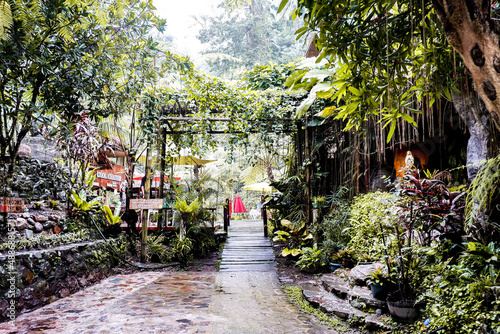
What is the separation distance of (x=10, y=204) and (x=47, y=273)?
1097 mm

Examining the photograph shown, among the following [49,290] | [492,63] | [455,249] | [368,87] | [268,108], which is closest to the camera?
[492,63]

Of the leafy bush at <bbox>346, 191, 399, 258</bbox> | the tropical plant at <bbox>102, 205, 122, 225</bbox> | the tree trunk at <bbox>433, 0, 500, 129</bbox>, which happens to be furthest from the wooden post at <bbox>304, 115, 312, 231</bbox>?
the tree trunk at <bbox>433, 0, 500, 129</bbox>

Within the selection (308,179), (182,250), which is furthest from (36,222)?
(308,179)

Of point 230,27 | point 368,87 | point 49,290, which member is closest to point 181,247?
point 49,290

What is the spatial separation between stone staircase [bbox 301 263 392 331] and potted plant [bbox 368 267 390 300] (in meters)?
0.07

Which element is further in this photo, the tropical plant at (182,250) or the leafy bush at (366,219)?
the tropical plant at (182,250)

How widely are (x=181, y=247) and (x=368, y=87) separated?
672 centimetres

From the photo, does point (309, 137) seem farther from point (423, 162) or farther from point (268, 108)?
point (423, 162)

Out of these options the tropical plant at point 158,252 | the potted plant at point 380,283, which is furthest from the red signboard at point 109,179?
the potted plant at point 380,283

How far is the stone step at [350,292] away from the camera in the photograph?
3.82 m

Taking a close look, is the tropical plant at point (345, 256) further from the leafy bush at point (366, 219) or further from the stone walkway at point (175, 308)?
the stone walkway at point (175, 308)

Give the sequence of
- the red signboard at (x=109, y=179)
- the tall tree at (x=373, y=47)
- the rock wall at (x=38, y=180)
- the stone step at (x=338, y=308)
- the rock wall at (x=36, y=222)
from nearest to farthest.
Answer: the tall tree at (x=373, y=47) < the stone step at (x=338, y=308) < the rock wall at (x=36, y=222) < the rock wall at (x=38, y=180) < the red signboard at (x=109, y=179)

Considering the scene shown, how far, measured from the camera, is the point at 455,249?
3316 millimetres

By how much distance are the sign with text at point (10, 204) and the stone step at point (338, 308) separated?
4209mm
